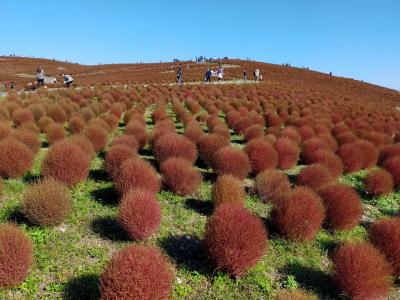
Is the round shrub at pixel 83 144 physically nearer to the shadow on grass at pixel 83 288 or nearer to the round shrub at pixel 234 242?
the shadow on grass at pixel 83 288

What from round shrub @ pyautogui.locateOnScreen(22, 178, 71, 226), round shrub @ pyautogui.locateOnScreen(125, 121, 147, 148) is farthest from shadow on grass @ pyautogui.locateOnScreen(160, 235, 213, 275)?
round shrub @ pyautogui.locateOnScreen(125, 121, 147, 148)

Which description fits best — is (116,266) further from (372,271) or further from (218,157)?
(218,157)

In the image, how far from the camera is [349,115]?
2116 cm

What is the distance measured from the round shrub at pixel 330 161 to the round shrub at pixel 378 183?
32.1 inches

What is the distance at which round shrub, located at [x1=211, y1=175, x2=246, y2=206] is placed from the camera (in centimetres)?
696

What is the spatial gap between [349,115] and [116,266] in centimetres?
1961

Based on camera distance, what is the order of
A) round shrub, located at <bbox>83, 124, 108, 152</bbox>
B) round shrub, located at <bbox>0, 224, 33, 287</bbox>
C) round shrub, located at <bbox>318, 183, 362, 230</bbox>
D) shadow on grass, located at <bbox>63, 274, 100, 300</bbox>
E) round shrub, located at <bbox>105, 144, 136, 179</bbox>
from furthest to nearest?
1. round shrub, located at <bbox>83, 124, 108, 152</bbox>
2. round shrub, located at <bbox>105, 144, 136, 179</bbox>
3. round shrub, located at <bbox>318, 183, 362, 230</bbox>
4. shadow on grass, located at <bbox>63, 274, 100, 300</bbox>
5. round shrub, located at <bbox>0, 224, 33, 287</bbox>

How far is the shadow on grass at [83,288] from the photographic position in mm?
4551

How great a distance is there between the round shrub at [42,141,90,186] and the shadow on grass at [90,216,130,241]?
1.31 metres

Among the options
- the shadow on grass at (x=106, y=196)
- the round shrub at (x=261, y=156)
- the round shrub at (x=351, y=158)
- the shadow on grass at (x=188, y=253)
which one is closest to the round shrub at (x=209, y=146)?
the round shrub at (x=261, y=156)

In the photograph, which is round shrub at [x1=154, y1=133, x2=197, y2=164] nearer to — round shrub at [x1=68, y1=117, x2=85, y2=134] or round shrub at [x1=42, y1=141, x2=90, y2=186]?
round shrub at [x1=42, y1=141, x2=90, y2=186]

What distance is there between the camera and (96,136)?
10.1m

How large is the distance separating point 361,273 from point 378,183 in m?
4.38

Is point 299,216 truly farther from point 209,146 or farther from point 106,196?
point 209,146
